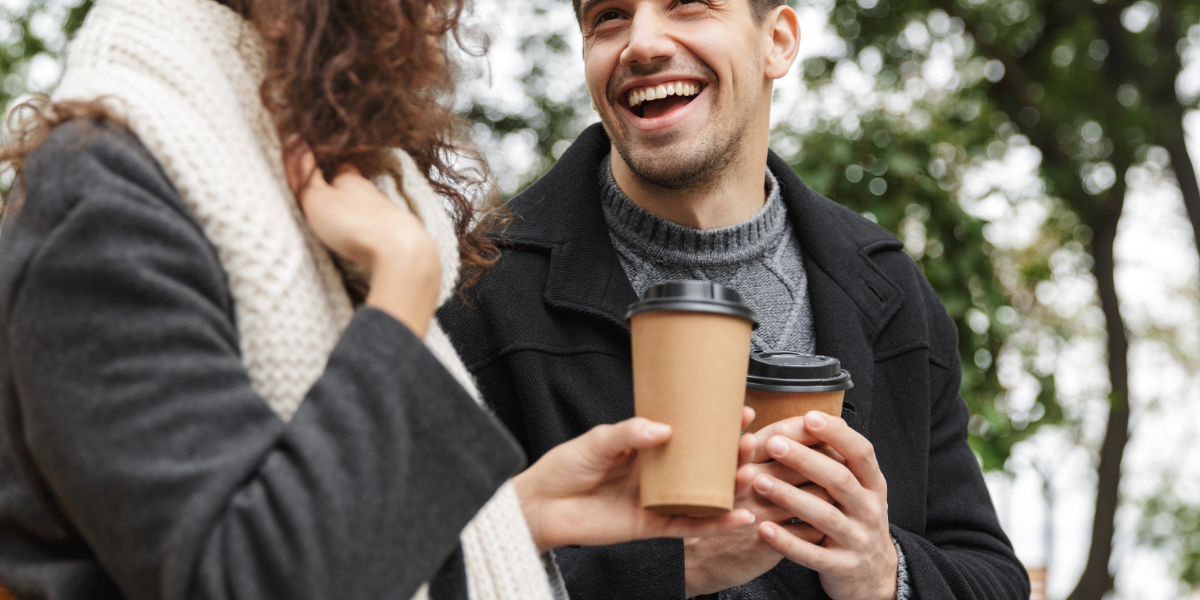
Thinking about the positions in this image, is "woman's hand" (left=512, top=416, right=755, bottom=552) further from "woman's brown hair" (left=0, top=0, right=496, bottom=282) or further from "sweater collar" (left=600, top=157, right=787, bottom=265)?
"sweater collar" (left=600, top=157, right=787, bottom=265)

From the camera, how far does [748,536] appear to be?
5.88ft

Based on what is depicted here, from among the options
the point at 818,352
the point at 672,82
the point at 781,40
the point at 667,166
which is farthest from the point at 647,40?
the point at 818,352

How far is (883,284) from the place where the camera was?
2.65 m

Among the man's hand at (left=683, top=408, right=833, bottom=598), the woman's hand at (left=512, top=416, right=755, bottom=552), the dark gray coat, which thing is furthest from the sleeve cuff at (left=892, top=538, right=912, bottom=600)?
the dark gray coat

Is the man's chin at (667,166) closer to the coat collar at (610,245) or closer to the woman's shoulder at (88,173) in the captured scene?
the coat collar at (610,245)

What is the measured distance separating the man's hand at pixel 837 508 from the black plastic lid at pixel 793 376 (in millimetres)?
74

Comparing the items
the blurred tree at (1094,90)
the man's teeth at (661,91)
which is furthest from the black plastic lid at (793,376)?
the blurred tree at (1094,90)

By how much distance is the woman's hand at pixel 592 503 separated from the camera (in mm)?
1462

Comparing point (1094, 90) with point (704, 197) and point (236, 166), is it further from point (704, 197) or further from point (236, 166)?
point (236, 166)

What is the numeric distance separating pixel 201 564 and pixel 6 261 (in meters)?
0.40

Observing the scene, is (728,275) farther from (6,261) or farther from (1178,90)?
(1178,90)

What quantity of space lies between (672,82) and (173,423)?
1781 mm

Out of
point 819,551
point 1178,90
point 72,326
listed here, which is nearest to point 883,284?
point 819,551

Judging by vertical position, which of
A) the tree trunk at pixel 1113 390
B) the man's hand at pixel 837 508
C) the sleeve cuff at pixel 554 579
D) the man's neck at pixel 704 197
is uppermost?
the man's neck at pixel 704 197
